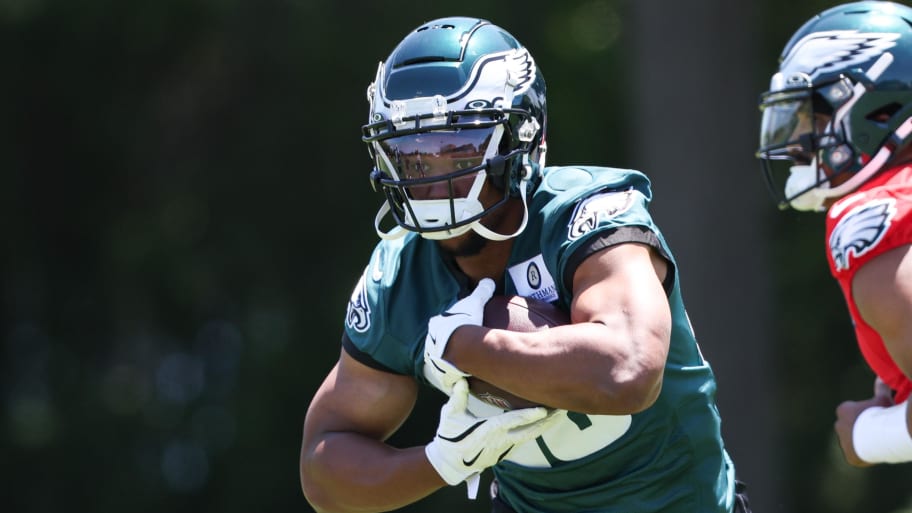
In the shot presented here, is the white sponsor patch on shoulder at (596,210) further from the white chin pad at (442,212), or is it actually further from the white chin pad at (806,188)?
the white chin pad at (806,188)

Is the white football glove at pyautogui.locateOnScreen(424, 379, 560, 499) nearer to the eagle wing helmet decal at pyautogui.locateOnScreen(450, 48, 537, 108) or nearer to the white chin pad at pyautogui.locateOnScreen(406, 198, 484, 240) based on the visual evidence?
the white chin pad at pyautogui.locateOnScreen(406, 198, 484, 240)

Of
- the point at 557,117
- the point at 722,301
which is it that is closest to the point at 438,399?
the point at 557,117

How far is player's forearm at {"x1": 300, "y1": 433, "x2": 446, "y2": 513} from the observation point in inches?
123

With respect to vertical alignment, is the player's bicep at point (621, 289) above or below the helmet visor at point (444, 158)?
below

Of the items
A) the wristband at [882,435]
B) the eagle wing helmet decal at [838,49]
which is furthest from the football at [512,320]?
the eagle wing helmet decal at [838,49]

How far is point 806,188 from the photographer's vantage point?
389 centimetres

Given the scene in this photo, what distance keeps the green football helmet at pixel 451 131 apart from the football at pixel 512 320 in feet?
0.63

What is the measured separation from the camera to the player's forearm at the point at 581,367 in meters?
2.78

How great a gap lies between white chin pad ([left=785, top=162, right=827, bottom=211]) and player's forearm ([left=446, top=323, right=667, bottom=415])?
1.24 meters

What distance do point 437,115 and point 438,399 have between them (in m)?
5.99

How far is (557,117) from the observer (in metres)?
8.80

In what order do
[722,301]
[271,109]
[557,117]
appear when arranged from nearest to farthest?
1. [722,301]
2. [557,117]
3. [271,109]

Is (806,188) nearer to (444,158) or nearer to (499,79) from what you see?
(499,79)

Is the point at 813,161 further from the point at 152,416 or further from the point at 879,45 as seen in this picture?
the point at 152,416
